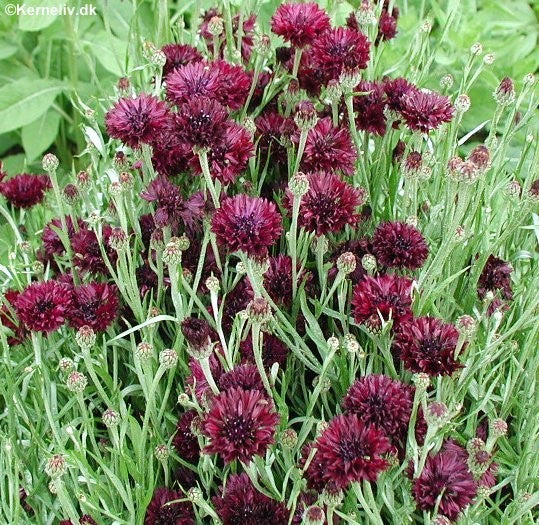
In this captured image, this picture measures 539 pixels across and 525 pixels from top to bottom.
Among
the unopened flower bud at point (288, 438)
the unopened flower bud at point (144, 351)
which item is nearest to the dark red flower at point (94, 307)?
the unopened flower bud at point (144, 351)

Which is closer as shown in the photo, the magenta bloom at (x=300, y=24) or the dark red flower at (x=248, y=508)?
the dark red flower at (x=248, y=508)

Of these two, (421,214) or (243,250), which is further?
(421,214)

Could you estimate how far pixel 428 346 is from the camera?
26.5 inches

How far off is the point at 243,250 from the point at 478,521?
1.04ft

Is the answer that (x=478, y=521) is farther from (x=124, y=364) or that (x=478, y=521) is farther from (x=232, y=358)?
(x=124, y=364)

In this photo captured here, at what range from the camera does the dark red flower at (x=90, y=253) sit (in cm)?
87

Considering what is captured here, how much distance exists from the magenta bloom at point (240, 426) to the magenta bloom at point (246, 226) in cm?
13

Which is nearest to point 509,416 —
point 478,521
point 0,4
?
point 478,521

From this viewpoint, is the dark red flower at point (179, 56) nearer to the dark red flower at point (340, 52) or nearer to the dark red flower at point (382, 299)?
the dark red flower at point (340, 52)

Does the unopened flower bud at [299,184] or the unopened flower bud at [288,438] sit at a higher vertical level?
the unopened flower bud at [299,184]

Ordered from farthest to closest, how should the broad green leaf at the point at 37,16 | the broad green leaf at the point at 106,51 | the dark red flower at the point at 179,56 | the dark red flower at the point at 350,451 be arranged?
the broad green leaf at the point at 106,51 < the broad green leaf at the point at 37,16 < the dark red flower at the point at 179,56 < the dark red flower at the point at 350,451

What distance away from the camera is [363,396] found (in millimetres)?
664

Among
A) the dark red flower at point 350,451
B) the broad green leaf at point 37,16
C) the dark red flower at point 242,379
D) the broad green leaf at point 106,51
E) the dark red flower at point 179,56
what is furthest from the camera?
the broad green leaf at point 106,51

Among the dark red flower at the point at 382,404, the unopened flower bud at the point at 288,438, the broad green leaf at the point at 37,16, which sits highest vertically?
the broad green leaf at the point at 37,16
